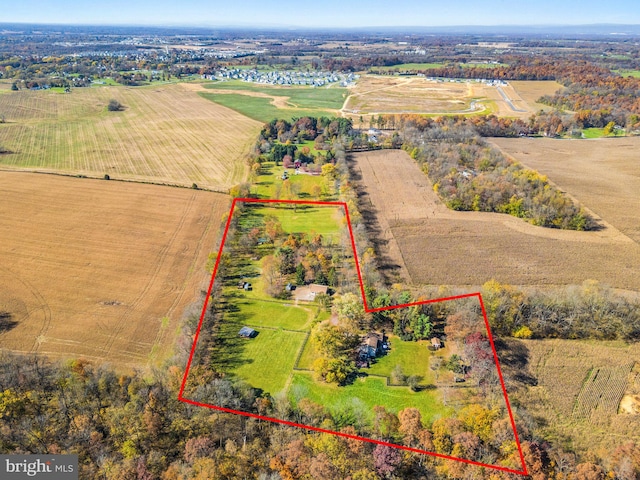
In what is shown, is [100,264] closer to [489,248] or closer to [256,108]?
[489,248]

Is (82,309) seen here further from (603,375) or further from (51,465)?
(603,375)

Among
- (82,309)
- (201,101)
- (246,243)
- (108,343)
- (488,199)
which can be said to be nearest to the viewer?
(108,343)

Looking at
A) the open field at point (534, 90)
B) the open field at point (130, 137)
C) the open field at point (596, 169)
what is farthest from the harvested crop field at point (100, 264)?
the open field at point (534, 90)

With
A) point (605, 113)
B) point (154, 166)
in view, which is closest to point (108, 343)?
point (154, 166)

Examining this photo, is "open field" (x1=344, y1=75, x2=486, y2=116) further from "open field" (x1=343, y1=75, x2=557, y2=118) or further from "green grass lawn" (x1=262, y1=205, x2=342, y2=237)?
"green grass lawn" (x1=262, y1=205, x2=342, y2=237)

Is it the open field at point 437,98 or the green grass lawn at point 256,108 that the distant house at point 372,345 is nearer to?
the green grass lawn at point 256,108

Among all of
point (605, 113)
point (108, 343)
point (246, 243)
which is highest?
point (605, 113)

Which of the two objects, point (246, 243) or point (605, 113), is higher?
point (605, 113)

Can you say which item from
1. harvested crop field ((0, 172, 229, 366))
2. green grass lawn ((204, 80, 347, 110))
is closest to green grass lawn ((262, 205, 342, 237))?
harvested crop field ((0, 172, 229, 366))
